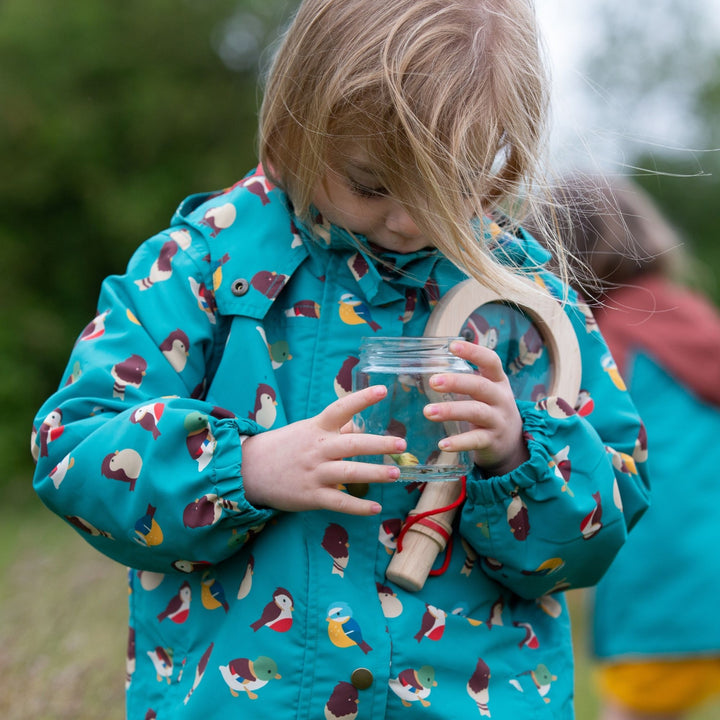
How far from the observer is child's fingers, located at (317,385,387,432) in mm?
1529

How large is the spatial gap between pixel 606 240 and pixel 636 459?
1655 millimetres

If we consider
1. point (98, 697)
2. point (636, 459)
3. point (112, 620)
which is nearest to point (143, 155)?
point (112, 620)

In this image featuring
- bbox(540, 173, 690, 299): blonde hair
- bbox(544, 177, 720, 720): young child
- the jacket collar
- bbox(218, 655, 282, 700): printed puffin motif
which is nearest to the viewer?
bbox(218, 655, 282, 700): printed puffin motif

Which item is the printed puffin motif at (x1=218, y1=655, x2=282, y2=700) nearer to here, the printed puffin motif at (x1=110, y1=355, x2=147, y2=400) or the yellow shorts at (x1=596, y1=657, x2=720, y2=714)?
the printed puffin motif at (x1=110, y1=355, x2=147, y2=400)

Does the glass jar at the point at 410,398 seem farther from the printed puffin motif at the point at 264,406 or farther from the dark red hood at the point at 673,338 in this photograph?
the dark red hood at the point at 673,338

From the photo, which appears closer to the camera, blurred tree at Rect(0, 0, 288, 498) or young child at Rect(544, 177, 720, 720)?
young child at Rect(544, 177, 720, 720)

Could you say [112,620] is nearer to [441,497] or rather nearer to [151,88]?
[441,497]

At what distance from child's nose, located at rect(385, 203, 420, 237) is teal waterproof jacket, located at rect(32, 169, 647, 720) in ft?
0.24

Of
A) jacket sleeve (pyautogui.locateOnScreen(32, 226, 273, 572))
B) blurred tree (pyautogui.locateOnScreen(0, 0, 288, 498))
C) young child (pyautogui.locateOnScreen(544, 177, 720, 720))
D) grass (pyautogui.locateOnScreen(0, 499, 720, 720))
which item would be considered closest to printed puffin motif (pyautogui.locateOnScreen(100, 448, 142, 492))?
jacket sleeve (pyautogui.locateOnScreen(32, 226, 273, 572))

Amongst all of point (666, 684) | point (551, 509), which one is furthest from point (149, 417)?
point (666, 684)

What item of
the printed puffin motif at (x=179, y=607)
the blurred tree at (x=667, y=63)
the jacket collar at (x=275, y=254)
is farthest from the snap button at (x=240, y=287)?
the blurred tree at (x=667, y=63)

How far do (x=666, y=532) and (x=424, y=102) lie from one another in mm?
2573

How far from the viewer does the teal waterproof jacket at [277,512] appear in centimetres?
162

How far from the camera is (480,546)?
1762 mm
